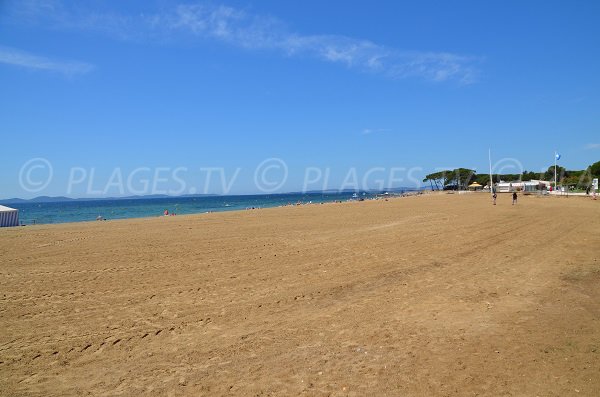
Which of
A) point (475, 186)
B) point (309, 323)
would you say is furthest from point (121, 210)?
point (309, 323)

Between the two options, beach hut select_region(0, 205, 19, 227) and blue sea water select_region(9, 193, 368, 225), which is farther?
blue sea water select_region(9, 193, 368, 225)

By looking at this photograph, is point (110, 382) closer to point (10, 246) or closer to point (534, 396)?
point (534, 396)

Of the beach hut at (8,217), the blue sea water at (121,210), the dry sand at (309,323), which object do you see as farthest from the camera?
the blue sea water at (121,210)

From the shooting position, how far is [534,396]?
387cm

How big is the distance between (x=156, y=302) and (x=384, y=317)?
13.7ft

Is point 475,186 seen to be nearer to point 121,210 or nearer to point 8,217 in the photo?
point 121,210

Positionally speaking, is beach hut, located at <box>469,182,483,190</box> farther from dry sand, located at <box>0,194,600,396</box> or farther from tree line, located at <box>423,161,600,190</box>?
dry sand, located at <box>0,194,600,396</box>

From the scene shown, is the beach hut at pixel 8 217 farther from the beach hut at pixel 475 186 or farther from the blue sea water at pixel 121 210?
the beach hut at pixel 475 186

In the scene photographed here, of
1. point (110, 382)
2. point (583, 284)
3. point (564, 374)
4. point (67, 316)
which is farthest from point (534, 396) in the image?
point (67, 316)

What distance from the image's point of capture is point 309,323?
6.12 metres

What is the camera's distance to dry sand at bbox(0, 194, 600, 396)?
14.3 ft

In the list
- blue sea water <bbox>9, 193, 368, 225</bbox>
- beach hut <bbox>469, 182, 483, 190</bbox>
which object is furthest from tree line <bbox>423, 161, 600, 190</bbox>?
blue sea water <bbox>9, 193, 368, 225</bbox>

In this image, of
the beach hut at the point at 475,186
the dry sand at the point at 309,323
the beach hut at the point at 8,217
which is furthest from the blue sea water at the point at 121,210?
the dry sand at the point at 309,323

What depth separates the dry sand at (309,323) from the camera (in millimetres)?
4348
